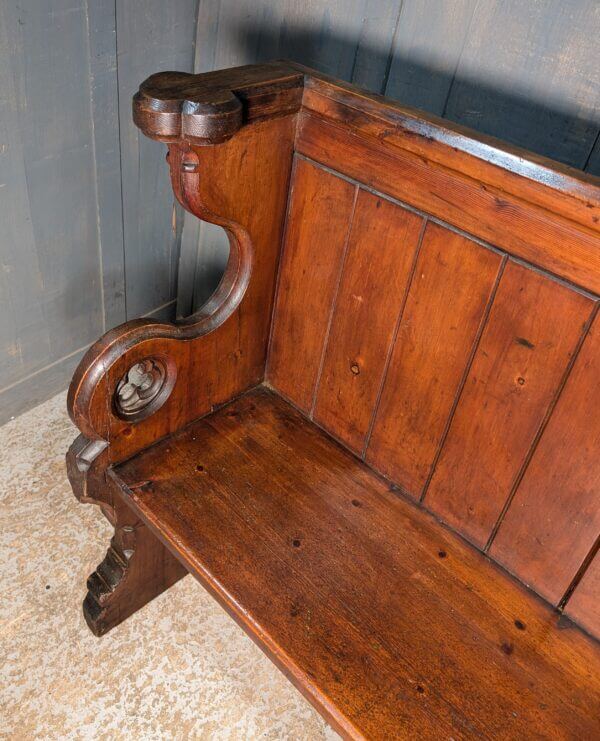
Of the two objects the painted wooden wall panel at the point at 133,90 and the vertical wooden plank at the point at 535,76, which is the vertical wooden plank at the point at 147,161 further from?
the vertical wooden plank at the point at 535,76

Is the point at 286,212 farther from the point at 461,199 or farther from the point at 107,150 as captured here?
the point at 107,150

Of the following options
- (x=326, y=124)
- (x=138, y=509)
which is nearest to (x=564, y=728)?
(x=138, y=509)

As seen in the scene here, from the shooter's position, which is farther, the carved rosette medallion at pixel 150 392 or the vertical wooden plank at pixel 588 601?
the carved rosette medallion at pixel 150 392

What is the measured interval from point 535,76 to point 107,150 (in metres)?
1.07

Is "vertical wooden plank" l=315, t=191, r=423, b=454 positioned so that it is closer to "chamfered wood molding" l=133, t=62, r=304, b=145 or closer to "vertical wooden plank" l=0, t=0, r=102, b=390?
"chamfered wood molding" l=133, t=62, r=304, b=145

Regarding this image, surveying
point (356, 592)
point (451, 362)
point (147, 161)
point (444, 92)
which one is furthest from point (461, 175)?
point (147, 161)

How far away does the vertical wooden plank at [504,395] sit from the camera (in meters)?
1.03

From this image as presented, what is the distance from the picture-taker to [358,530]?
1.26 m

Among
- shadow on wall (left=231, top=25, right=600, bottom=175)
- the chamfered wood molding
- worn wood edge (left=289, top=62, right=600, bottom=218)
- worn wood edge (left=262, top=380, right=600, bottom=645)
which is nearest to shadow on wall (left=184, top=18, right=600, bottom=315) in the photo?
shadow on wall (left=231, top=25, right=600, bottom=175)

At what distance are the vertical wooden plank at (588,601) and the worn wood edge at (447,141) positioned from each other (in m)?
0.56

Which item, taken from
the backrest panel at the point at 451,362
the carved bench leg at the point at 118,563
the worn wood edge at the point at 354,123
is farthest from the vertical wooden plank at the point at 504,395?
the carved bench leg at the point at 118,563

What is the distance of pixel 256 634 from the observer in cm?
109

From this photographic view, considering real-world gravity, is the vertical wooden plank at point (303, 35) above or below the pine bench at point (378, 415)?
above

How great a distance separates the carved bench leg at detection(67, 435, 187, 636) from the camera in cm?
126
